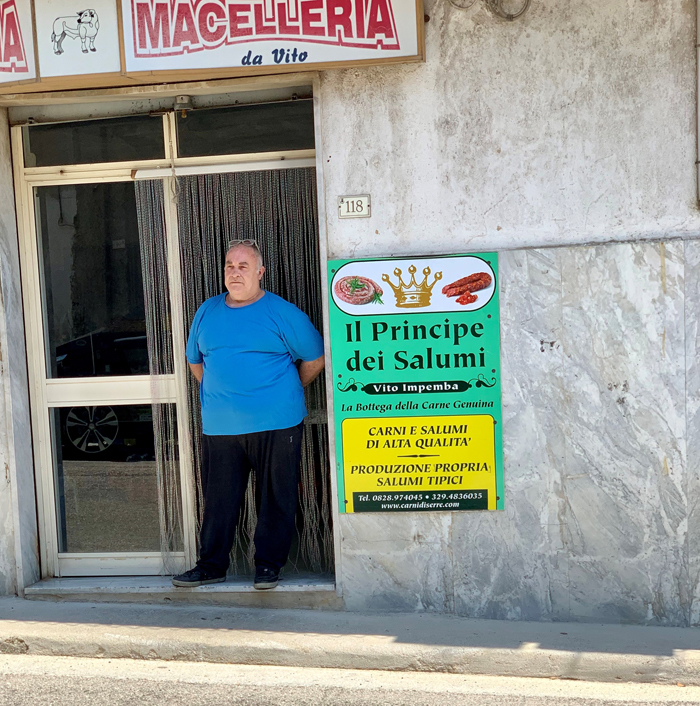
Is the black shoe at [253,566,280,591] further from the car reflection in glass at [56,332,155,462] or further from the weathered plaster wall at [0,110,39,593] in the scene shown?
the weathered plaster wall at [0,110,39,593]

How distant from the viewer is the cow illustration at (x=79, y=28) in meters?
4.47

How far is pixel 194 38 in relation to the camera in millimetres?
4426

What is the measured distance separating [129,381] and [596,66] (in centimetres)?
311

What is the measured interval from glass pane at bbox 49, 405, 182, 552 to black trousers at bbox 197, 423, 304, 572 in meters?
0.40

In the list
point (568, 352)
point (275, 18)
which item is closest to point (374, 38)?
point (275, 18)

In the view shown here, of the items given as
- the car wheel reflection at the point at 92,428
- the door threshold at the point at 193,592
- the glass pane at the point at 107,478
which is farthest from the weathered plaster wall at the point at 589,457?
the car wheel reflection at the point at 92,428

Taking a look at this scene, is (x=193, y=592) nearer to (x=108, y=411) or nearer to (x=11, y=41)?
(x=108, y=411)

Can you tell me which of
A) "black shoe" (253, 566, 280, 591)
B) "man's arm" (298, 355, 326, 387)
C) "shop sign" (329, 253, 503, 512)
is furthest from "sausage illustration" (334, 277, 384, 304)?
"black shoe" (253, 566, 280, 591)

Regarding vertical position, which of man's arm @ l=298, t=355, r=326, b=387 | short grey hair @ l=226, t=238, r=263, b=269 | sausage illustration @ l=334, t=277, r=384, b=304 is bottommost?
man's arm @ l=298, t=355, r=326, b=387

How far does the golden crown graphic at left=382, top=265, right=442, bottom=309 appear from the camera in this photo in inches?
178

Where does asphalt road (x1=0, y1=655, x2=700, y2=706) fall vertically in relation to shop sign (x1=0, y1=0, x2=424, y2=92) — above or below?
below

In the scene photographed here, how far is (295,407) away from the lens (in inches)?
186

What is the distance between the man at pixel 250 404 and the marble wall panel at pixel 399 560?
39cm

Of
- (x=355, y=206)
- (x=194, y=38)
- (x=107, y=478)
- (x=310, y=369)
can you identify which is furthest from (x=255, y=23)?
(x=107, y=478)
